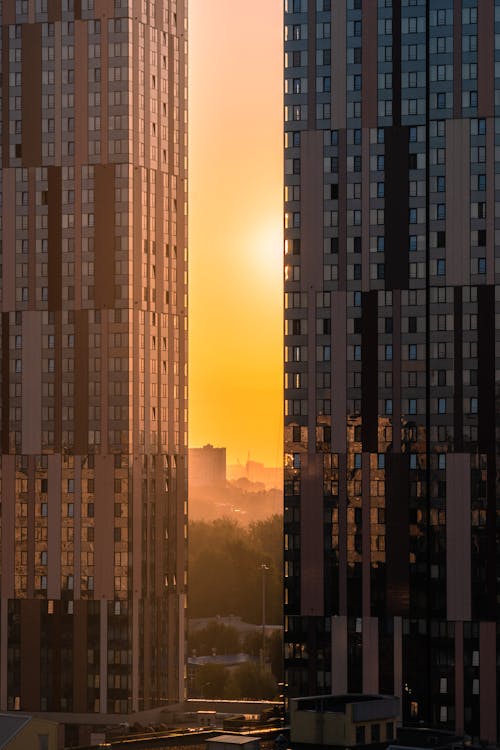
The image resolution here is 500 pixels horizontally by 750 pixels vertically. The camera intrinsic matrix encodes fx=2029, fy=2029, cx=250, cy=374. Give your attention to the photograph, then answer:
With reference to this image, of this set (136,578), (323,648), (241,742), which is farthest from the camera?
(136,578)

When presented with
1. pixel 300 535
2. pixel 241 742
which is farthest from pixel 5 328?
pixel 241 742

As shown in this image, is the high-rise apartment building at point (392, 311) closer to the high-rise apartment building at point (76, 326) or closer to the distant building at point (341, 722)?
A: the high-rise apartment building at point (76, 326)

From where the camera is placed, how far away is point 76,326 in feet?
529

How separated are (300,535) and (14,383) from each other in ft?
97.5

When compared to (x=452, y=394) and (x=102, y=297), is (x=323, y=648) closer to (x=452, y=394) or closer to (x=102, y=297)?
(x=452, y=394)

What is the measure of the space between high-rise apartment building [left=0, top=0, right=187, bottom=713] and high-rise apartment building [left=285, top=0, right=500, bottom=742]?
1925cm

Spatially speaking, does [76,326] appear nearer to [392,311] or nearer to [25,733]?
[392,311]

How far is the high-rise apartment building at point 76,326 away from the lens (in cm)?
16012

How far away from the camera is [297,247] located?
481 feet

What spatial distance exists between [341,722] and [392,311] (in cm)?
3863

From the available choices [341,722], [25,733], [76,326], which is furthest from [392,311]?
[25,733]

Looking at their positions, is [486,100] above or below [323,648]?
above

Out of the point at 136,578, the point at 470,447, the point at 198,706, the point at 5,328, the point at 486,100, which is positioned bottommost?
the point at 198,706

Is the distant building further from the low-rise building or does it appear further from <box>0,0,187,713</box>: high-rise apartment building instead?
<box>0,0,187,713</box>: high-rise apartment building
